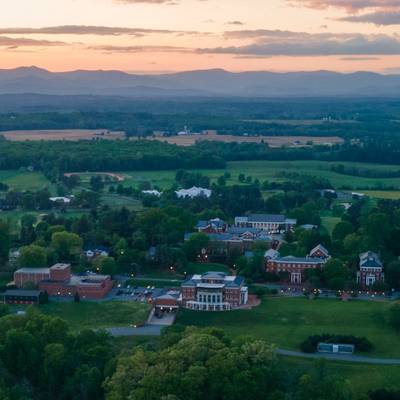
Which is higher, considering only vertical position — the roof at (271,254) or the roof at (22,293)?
the roof at (271,254)

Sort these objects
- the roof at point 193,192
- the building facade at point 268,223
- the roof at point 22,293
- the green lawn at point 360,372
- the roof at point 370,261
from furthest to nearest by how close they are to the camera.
A: the roof at point 193,192 → the building facade at point 268,223 → the roof at point 370,261 → the roof at point 22,293 → the green lawn at point 360,372

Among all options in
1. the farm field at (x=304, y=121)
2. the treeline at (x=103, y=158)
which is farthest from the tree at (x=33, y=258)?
the farm field at (x=304, y=121)

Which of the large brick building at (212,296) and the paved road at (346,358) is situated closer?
the paved road at (346,358)

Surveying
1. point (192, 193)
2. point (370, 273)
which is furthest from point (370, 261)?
point (192, 193)

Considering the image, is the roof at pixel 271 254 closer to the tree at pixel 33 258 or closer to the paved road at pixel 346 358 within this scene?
the tree at pixel 33 258

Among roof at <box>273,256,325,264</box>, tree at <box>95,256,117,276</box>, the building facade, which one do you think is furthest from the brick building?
the building facade

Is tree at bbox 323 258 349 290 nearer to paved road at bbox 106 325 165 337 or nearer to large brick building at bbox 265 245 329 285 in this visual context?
large brick building at bbox 265 245 329 285

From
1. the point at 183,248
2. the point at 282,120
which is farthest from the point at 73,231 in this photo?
the point at 282,120
